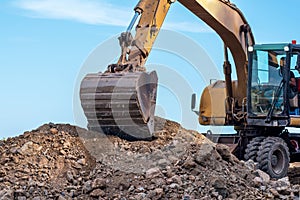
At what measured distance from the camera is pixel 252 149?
945 centimetres

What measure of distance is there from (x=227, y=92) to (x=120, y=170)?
15.5 ft

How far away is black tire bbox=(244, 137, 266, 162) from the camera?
937 centimetres

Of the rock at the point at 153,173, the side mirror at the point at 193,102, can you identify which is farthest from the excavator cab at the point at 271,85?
the rock at the point at 153,173

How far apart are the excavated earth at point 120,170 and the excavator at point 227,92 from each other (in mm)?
406

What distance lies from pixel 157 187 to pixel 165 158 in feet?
2.27

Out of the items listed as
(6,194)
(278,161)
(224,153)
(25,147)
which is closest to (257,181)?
(224,153)

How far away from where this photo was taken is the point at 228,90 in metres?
11.3

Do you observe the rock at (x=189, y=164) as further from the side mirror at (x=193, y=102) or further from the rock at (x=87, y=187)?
the side mirror at (x=193, y=102)

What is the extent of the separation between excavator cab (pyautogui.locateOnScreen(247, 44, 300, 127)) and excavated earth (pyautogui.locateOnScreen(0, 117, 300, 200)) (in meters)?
2.08

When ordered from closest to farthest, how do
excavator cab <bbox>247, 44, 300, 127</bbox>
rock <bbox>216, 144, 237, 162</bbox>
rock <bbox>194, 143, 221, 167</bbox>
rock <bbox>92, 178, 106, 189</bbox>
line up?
rock <bbox>92, 178, 106, 189</bbox>
rock <bbox>194, 143, 221, 167</bbox>
rock <bbox>216, 144, 237, 162</bbox>
excavator cab <bbox>247, 44, 300, 127</bbox>

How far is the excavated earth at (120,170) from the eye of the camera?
22.2ft

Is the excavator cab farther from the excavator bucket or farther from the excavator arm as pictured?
the excavator bucket

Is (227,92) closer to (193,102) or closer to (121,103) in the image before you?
(193,102)

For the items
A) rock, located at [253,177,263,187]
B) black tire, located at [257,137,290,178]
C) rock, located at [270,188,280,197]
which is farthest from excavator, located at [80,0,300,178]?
rock, located at [270,188,280,197]
